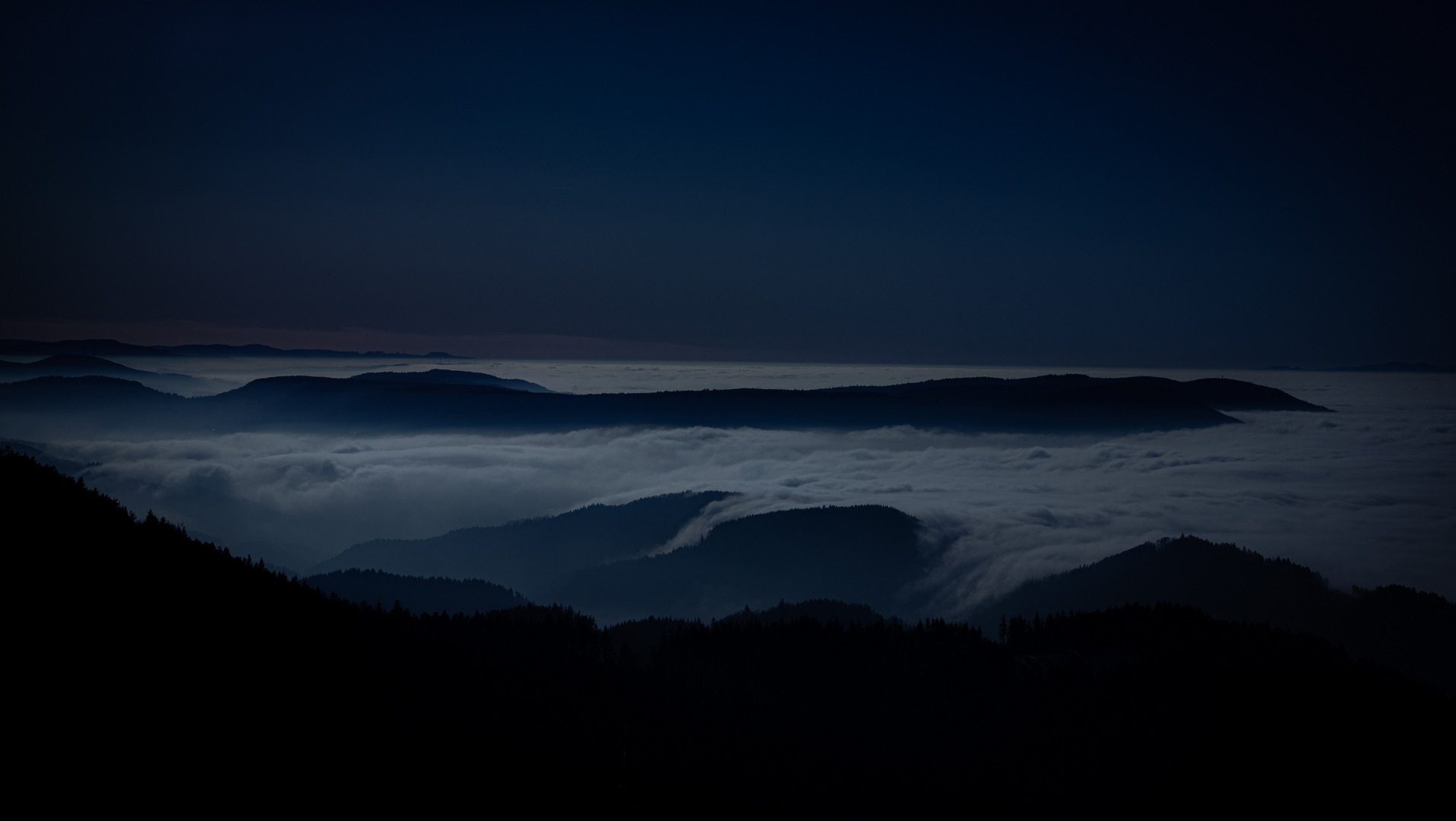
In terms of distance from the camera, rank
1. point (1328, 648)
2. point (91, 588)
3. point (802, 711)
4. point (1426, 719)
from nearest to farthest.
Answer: point (91, 588) → point (1426, 719) → point (802, 711) → point (1328, 648)

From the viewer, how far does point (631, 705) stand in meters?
92.8

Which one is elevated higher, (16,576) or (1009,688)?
(16,576)

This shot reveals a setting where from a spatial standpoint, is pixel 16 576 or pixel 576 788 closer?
pixel 16 576

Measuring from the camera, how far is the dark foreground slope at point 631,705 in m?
43.4

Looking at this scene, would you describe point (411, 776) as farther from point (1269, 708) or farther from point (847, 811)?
point (1269, 708)

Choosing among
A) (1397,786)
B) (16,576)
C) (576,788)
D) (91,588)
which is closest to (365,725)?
(576,788)

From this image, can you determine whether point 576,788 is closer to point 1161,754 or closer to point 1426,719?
point 1161,754

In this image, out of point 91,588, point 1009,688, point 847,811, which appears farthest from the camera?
point 1009,688

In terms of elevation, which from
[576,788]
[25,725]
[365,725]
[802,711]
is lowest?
[802,711]

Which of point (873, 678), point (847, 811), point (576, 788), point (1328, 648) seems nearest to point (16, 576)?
point (576, 788)

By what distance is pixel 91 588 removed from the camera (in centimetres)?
5275

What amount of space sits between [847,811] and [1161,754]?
186 ft

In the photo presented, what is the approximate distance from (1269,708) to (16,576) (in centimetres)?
15215

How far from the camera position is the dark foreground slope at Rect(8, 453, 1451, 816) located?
142 ft
